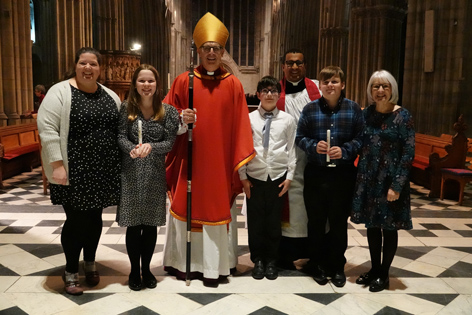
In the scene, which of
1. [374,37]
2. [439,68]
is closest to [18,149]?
[439,68]

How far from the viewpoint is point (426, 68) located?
1046cm

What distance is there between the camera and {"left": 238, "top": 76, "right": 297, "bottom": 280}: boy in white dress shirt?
3680 millimetres

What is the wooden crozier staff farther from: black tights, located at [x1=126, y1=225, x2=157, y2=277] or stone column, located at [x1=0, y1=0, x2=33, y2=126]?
stone column, located at [x1=0, y1=0, x2=33, y2=126]

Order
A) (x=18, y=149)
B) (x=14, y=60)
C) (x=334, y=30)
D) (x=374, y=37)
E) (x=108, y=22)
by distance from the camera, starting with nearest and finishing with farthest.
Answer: (x=18, y=149) < (x=14, y=60) < (x=374, y=37) < (x=108, y=22) < (x=334, y=30)

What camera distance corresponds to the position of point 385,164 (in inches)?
133

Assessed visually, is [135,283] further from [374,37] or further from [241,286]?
[374,37]

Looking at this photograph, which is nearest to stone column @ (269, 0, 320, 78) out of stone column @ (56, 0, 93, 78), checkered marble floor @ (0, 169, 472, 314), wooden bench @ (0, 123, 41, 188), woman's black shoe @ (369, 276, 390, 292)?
stone column @ (56, 0, 93, 78)

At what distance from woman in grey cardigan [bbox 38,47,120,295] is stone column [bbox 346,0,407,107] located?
1162 cm

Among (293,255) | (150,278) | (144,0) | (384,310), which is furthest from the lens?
(144,0)

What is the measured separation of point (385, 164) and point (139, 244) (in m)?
1.99

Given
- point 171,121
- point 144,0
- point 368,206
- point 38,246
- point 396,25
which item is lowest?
point 38,246

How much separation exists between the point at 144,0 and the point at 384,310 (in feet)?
79.3

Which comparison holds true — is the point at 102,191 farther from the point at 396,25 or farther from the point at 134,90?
the point at 396,25

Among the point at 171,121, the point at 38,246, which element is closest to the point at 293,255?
the point at 171,121
